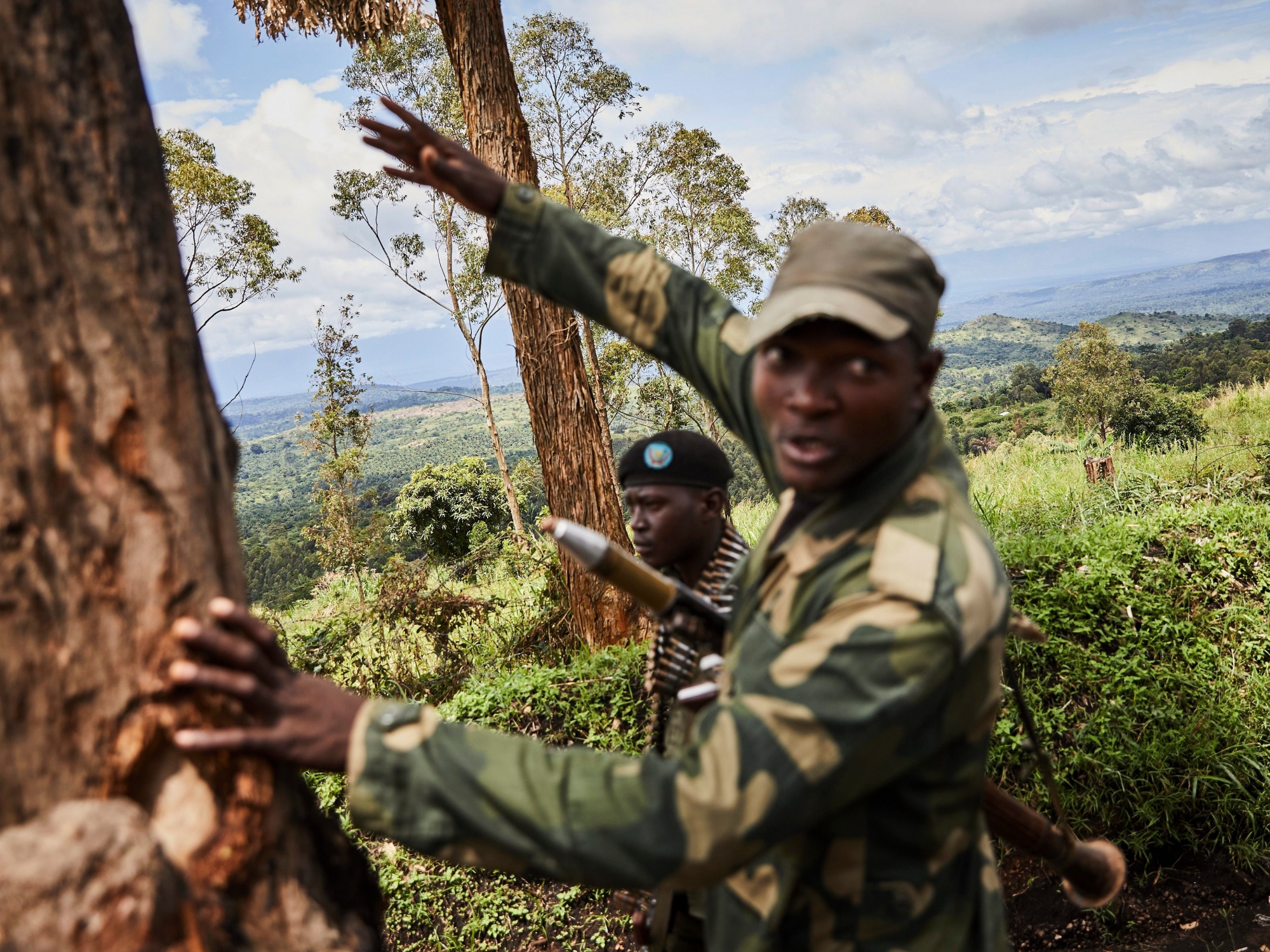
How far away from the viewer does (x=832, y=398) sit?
1309mm

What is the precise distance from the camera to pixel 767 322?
1306 mm

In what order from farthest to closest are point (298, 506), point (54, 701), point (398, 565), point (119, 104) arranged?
point (298, 506) < point (398, 565) < point (119, 104) < point (54, 701)

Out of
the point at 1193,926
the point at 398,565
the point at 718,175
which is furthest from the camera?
the point at 718,175

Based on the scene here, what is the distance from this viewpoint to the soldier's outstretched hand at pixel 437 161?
68.0 inches

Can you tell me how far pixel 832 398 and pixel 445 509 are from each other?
2571 centimetres

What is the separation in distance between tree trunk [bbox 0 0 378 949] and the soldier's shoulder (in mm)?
881

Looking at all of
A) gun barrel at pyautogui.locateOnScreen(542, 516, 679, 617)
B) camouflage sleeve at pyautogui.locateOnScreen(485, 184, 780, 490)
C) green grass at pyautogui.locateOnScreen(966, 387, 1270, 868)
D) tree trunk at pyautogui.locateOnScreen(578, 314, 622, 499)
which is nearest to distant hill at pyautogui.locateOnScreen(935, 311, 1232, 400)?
tree trunk at pyautogui.locateOnScreen(578, 314, 622, 499)

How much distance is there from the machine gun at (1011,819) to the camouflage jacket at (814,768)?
0.73 feet

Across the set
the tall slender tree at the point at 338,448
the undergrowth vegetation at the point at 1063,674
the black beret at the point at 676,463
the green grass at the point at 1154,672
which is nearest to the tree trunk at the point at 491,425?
the tall slender tree at the point at 338,448

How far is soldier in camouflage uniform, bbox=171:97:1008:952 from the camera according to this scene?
3.77ft

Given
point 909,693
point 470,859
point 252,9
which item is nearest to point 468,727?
point 470,859

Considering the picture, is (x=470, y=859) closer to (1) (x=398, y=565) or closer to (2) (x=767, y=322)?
(2) (x=767, y=322)

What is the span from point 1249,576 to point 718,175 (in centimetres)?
2156

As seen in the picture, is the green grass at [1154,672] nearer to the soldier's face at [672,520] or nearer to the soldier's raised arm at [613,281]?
the soldier's face at [672,520]
